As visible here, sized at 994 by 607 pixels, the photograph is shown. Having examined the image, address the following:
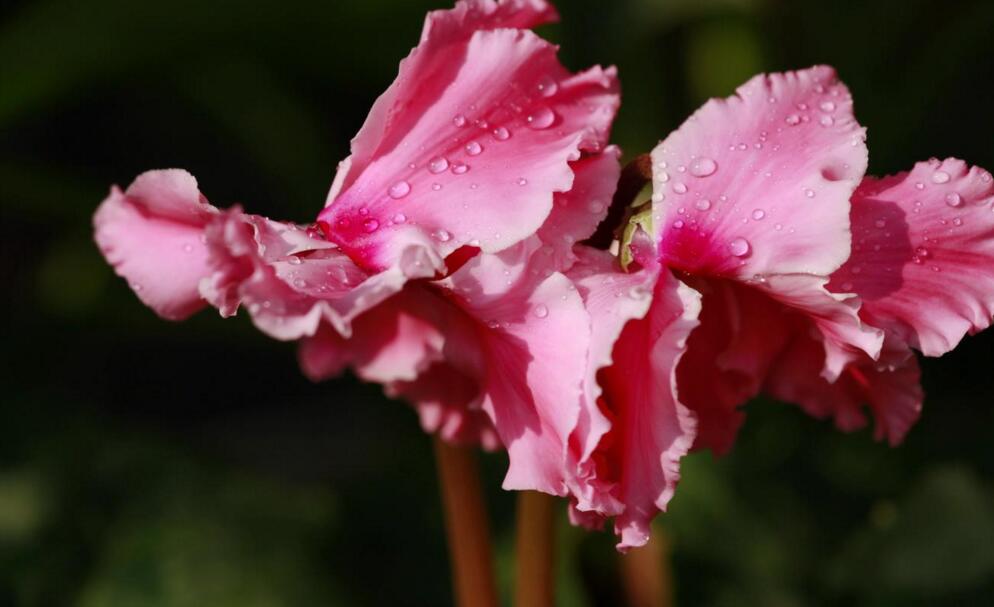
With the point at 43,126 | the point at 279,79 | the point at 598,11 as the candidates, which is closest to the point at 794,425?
the point at 598,11

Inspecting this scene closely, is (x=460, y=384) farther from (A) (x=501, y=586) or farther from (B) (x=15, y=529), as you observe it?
(B) (x=15, y=529)

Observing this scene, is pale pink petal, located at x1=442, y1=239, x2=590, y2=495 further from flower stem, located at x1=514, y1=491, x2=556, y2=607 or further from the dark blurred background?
the dark blurred background

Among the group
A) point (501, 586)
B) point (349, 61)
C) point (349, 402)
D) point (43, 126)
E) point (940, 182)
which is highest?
point (940, 182)

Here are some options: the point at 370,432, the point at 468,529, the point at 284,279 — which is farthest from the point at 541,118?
the point at 370,432

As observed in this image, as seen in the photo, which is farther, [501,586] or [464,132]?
[501,586]

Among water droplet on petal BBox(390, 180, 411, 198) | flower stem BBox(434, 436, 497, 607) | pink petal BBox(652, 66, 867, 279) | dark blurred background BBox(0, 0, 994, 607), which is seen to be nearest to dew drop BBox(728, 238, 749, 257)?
pink petal BBox(652, 66, 867, 279)

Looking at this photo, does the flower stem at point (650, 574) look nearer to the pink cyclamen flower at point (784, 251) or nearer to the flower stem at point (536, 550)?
the flower stem at point (536, 550)

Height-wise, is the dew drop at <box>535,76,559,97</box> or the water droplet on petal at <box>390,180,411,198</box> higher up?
the dew drop at <box>535,76,559,97</box>
